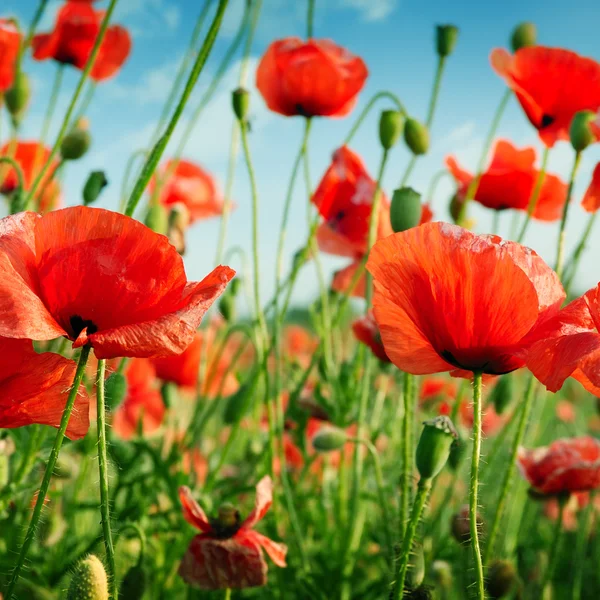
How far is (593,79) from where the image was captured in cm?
141

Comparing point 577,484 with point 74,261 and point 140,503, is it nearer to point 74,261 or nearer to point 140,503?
point 140,503

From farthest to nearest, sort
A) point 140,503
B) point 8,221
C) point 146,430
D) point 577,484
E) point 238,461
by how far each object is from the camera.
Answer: point 238,461, point 146,430, point 577,484, point 140,503, point 8,221

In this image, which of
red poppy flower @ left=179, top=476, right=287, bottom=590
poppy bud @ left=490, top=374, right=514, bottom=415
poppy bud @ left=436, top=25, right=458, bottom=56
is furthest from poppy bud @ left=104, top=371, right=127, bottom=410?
poppy bud @ left=436, top=25, right=458, bottom=56

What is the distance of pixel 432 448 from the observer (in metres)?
0.78

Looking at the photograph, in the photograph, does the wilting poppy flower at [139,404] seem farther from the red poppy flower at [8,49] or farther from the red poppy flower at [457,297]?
the red poppy flower at [457,297]

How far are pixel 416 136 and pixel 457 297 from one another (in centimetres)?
72

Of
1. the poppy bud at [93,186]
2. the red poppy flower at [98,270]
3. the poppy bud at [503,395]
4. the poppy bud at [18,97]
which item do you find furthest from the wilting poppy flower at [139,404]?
the red poppy flower at [98,270]

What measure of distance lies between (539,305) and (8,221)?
52 centimetres

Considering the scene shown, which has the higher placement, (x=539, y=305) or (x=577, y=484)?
(x=539, y=305)

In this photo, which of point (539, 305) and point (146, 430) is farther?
point (146, 430)

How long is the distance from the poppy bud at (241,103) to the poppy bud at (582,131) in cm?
56

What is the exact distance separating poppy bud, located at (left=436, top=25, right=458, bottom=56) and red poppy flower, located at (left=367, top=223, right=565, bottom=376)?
1021mm

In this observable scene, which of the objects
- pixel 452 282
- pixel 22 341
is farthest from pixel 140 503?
pixel 452 282

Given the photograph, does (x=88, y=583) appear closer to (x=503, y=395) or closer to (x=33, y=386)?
(x=33, y=386)
